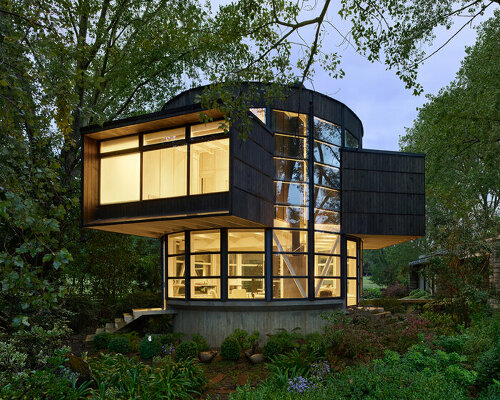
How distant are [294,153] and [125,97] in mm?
7329

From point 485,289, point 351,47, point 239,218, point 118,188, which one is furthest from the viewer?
point 485,289

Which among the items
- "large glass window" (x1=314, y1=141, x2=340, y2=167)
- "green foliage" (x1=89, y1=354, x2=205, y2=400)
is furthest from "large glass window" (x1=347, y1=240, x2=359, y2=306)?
"green foliage" (x1=89, y1=354, x2=205, y2=400)

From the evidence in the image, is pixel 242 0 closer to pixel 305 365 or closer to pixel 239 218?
pixel 239 218

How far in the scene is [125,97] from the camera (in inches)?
711

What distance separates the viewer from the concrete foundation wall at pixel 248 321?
13734mm

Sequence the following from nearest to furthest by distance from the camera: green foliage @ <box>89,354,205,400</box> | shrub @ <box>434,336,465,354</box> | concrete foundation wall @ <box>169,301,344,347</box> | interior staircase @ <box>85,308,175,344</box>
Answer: green foliage @ <box>89,354,205,400</box>
shrub @ <box>434,336,465,354</box>
concrete foundation wall @ <box>169,301,344,347</box>
interior staircase @ <box>85,308,175,344</box>

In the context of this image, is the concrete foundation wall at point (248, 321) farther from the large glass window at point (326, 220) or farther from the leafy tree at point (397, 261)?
the leafy tree at point (397, 261)

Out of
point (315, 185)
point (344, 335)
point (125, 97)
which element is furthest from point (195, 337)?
point (125, 97)

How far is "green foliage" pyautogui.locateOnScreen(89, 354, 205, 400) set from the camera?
24.9ft

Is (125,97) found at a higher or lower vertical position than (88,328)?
higher

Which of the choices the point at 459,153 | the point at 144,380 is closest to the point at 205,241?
the point at 144,380

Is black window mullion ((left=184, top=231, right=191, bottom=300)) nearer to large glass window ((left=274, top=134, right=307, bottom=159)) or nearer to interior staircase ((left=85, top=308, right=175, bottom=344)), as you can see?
interior staircase ((left=85, top=308, right=175, bottom=344))

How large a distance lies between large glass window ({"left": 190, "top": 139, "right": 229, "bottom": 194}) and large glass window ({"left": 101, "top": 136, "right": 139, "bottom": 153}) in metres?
2.11

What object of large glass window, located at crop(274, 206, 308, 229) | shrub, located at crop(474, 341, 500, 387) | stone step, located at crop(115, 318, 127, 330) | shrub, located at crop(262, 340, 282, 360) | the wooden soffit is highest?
the wooden soffit
